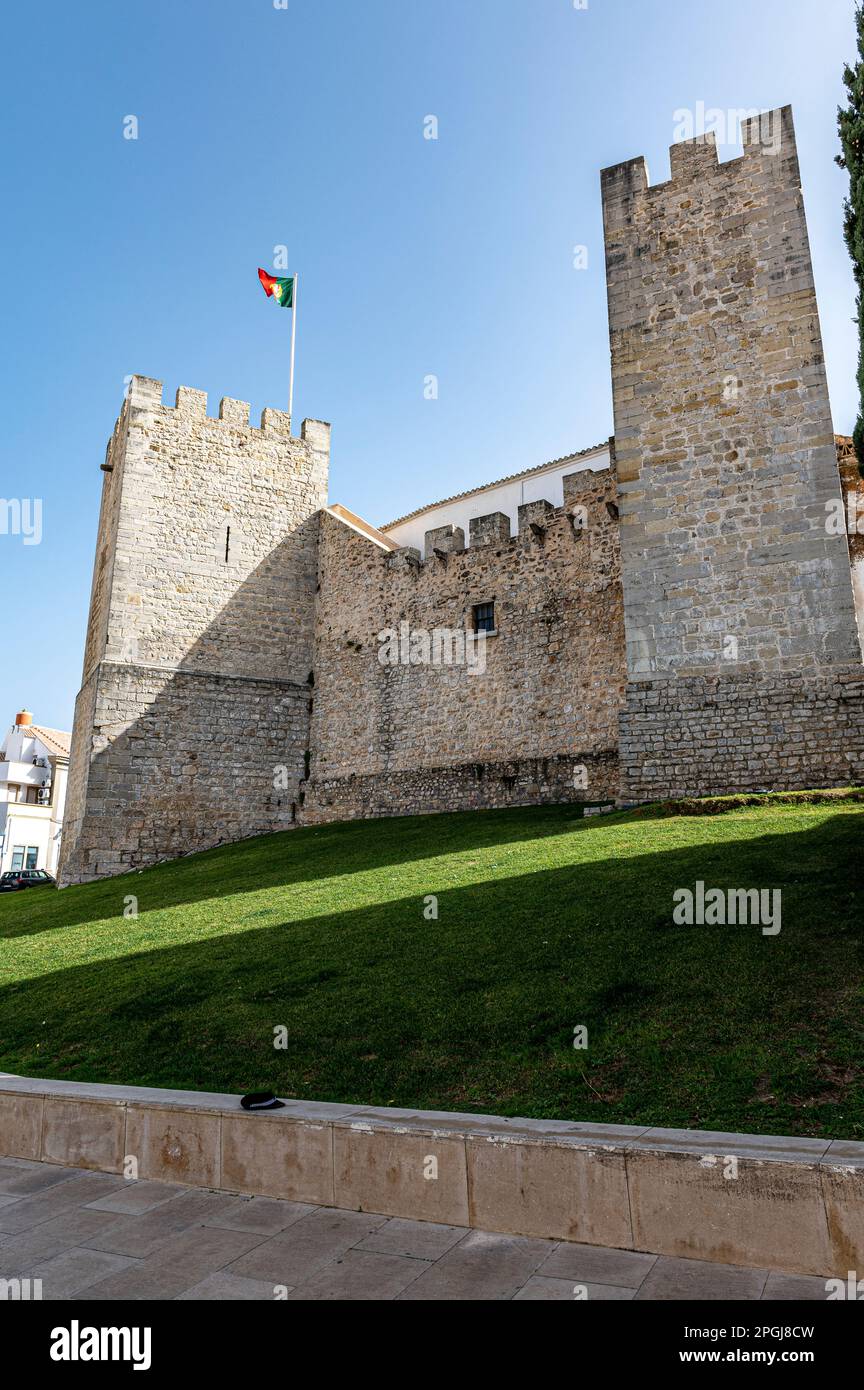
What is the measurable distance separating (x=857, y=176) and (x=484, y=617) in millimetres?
12970

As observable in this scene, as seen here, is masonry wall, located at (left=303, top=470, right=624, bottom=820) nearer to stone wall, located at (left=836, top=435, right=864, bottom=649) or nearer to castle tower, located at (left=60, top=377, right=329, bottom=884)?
castle tower, located at (left=60, top=377, right=329, bottom=884)

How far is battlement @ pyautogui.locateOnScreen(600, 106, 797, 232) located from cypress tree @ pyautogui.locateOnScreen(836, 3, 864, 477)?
6.37 metres

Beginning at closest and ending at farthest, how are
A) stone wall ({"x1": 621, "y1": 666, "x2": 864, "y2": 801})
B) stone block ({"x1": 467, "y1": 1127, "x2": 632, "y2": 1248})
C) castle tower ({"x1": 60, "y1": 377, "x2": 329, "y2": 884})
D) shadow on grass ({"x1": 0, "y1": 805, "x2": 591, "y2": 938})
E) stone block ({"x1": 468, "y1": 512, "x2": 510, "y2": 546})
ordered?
stone block ({"x1": 467, "y1": 1127, "x2": 632, "y2": 1248}) → stone wall ({"x1": 621, "y1": 666, "x2": 864, "y2": 801}) → shadow on grass ({"x1": 0, "y1": 805, "x2": 591, "y2": 938}) → stone block ({"x1": 468, "y1": 512, "x2": 510, "y2": 546}) → castle tower ({"x1": 60, "y1": 377, "x2": 329, "y2": 884})

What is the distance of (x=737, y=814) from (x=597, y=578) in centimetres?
798

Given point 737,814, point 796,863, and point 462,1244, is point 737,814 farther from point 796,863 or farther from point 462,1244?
point 462,1244

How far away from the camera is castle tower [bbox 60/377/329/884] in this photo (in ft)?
72.5

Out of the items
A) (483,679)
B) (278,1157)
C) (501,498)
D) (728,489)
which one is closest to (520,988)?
(278,1157)

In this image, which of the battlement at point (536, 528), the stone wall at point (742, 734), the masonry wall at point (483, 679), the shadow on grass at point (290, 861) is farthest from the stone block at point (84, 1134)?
the battlement at point (536, 528)

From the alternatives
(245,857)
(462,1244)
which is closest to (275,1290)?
(462,1244)

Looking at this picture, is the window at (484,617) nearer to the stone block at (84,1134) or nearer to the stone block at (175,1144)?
the stone block at (84,1134)

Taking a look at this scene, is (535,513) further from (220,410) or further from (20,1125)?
(20,1125)

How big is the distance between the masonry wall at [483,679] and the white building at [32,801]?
28.4 meters

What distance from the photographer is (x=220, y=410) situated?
25.4 meters

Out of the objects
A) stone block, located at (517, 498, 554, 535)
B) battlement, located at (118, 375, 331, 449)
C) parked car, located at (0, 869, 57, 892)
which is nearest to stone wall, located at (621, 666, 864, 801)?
stone block, located at (517, 498, 554, 535)
